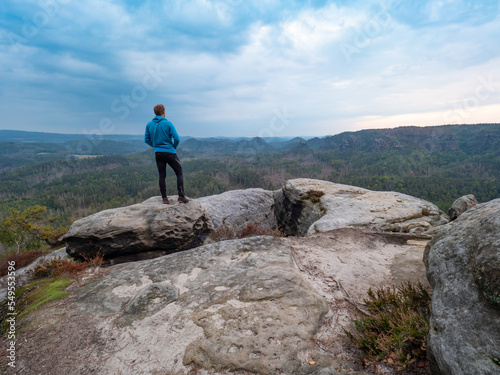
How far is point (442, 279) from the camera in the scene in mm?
3814

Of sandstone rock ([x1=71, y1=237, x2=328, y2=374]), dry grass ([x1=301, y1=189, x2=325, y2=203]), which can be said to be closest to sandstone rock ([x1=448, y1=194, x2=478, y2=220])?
dry grass ([x1=301, y1=189, x2=325, y2=203])

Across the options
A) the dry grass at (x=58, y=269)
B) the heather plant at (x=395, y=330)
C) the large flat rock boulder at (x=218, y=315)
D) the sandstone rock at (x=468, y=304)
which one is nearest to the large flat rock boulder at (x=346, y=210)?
the large flat rock boulder at (x=218, y=315)

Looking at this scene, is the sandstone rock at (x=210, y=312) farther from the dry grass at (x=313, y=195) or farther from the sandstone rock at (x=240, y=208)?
the dry grass at (x=313, y=195)

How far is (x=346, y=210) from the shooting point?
1277cm

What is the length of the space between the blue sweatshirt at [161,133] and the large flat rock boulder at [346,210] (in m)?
7.06

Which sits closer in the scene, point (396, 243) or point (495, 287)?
point (495, 287)

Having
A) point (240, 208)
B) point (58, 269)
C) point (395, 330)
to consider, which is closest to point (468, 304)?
point (395, 330)

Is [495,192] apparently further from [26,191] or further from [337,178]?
[26,191]

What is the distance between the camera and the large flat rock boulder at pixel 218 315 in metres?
3.99

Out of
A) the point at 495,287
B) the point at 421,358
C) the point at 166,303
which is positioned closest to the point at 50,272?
the point at 166,303

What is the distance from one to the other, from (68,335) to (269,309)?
4016 millimetres

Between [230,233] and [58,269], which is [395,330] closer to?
[58,269]

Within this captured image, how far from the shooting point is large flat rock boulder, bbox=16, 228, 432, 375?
3990 millimetres

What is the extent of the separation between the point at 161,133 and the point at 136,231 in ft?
13.3
